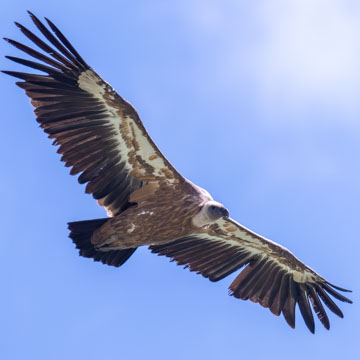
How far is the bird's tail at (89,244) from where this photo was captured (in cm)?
1421

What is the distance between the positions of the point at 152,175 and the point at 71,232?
1.50 metres

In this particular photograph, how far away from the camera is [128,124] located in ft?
45.7

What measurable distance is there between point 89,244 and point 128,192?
990mm

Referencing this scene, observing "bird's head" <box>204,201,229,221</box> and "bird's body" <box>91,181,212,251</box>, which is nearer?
"bird's head" <box>204,201,229,221</box>

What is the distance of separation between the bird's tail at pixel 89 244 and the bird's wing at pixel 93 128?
0.41 m

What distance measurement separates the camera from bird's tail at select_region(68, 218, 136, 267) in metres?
14.2

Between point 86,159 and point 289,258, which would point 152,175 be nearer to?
point 86,159

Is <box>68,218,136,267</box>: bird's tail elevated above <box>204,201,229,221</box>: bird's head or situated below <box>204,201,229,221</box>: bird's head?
below

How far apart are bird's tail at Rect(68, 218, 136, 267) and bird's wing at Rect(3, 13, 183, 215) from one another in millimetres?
413

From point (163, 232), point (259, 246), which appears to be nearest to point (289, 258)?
point (259, 246)

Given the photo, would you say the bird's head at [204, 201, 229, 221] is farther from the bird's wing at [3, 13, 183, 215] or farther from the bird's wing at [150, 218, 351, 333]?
the bird's wing at [150, 218, 351, 333]

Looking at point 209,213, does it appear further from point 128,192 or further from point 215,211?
point 128,192

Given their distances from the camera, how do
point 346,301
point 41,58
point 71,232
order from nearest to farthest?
point 41,58, point 71,232, point 346,301

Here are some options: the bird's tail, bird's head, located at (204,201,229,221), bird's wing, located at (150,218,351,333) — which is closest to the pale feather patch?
bird's wing, located at (150,218,351,333)
